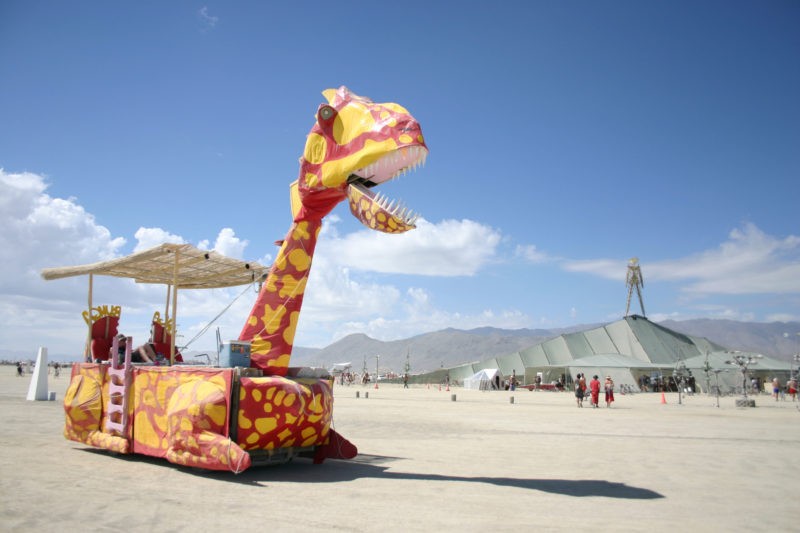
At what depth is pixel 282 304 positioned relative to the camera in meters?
9.52

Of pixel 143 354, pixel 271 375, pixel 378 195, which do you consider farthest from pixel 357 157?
pixel 143 354

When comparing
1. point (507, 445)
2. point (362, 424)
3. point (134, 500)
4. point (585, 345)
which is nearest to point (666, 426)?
point (507, 445)

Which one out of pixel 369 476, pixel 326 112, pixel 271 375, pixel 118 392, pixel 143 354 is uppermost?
pixel 326 112

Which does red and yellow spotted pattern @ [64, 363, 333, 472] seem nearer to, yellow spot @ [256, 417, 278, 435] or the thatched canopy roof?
yellow spot @ [256, 417, 278, 435]

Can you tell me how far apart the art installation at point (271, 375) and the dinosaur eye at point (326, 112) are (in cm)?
2

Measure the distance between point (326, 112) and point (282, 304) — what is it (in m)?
3.19

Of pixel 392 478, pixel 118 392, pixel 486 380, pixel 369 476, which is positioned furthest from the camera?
pixel 486 380

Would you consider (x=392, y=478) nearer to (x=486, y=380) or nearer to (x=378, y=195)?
(x=378, y=195)

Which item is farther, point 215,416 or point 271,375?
point 271,375

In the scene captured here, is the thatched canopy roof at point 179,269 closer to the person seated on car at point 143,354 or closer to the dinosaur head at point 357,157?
the person seated on car at point 143,354

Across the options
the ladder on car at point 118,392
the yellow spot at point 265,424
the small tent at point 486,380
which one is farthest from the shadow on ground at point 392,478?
the small tent at point 486,380

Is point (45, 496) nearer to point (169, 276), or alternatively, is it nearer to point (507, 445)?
point (169, 276)

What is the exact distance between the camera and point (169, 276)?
39.4 feet

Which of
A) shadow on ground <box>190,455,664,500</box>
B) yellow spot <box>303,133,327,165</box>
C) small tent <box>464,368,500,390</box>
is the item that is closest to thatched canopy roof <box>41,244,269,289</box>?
yellow spot <box>303,133,327,165</box>
